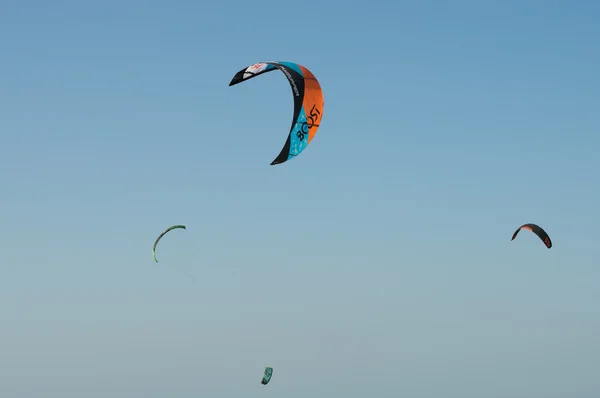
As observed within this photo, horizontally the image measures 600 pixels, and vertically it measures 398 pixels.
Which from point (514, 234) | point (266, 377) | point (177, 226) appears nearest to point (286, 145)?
point (177, 226)

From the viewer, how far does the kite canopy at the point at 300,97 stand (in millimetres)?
45562

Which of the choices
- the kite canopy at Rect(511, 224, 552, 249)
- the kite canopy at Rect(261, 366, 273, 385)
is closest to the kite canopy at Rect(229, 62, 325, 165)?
the kite canopy at Rect(261, 366, 273, 385)

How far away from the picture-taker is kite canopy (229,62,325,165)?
4556cm

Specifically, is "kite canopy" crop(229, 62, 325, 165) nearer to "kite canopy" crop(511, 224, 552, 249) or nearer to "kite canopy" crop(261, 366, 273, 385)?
"kite canopy" crop(261, 366, 273, 385)

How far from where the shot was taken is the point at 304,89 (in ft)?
152

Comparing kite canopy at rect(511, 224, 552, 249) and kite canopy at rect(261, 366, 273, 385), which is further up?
kite canopy at rect(511, 224, 552, 249)

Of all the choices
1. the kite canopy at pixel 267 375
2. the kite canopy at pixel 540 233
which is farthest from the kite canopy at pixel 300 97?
the kite canopy at pixel 540 233

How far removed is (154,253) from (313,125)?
10604mm

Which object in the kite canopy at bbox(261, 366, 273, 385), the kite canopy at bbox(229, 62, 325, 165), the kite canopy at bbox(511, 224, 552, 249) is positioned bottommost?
the kite canopy at bbox(261, 366, 273, 385)

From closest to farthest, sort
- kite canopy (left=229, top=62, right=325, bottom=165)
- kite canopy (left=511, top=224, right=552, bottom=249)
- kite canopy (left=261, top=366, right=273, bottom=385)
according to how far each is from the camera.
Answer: kite canopy (left=229, top=62, right=325, bottom=165)
kite canopy (left=261, top=366, right=273, bottom=385)
kite canopy (left=511, top=224, right=552, bottom=249)

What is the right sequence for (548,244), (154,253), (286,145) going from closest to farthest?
(286,145)
(154,253)
(548,244)

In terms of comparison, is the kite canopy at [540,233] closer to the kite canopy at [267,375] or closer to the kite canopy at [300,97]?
the kite canopy at [267,375]

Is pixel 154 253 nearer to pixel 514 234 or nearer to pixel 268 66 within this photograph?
Result: pixel 268 66

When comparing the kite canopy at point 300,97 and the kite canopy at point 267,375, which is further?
the kite canopy at point 267,375
